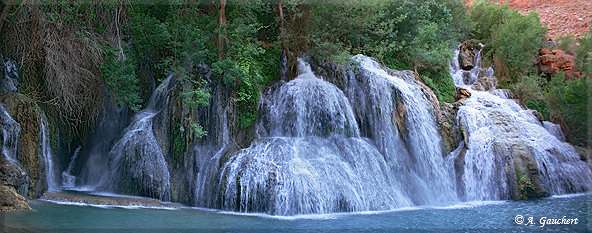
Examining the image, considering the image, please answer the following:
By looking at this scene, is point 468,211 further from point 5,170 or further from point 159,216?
point 5,170

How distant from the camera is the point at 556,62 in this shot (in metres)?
17.9

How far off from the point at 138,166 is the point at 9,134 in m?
2.83

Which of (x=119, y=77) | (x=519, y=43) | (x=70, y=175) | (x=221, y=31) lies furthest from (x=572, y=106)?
(x=70, y=175)

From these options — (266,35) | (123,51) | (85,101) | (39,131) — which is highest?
(266,35)

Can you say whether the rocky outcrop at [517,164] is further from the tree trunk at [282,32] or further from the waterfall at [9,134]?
the waterfall at [9,134]

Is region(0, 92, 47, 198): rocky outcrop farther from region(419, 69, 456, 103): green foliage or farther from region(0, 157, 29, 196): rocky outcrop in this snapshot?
region(419, 69, 456, 103): green foliage

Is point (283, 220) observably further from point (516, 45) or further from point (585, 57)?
point (516, 45)

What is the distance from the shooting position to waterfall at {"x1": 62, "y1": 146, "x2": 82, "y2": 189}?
449 inches

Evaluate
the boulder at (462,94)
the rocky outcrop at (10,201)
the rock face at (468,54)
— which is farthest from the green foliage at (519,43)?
the rocky outcrop at (10,201)

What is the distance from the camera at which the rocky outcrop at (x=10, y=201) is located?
24.1 ft

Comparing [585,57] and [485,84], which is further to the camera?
[485,84]

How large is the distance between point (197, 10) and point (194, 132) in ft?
14.3

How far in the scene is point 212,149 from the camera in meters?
11.0

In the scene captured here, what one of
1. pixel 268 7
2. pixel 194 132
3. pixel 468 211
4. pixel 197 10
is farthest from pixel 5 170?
pixel 468 211
